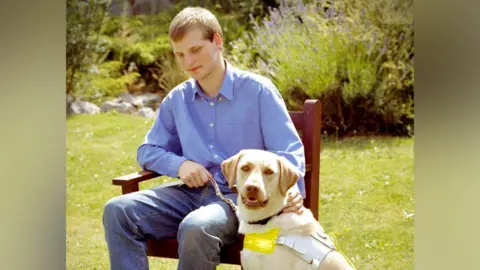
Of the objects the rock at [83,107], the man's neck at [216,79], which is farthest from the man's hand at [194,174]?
the rock at [83,107]

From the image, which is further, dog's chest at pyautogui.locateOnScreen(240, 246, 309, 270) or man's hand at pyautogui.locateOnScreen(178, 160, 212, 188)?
man's hand at pyautogui.locateOnScreen(178, 160, 212, 188)

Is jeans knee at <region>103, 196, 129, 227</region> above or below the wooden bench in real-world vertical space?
below

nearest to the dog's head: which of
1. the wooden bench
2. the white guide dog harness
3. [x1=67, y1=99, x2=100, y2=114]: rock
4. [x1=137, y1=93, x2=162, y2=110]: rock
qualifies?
the white guide dog harness

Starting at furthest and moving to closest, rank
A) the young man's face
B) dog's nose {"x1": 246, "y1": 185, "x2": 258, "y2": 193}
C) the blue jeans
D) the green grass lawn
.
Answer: the green grass lawn → the young man's face → the blue jeans → dog's nose {"x1": 246, "y1": 185, "x2": 258, "y2": 193}

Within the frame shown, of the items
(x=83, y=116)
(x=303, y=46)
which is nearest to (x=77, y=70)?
(x=83, y=116)

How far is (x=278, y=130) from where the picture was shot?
2.31 m

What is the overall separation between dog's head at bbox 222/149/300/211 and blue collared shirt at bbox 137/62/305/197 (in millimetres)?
227

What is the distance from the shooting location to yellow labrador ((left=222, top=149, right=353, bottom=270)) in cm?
204

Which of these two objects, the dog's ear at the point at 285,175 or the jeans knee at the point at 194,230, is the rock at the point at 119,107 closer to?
the jeans knee at the point at 194,230

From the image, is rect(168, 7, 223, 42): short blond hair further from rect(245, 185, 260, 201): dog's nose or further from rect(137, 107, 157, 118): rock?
rect(245, 185, 260, 201): dog's nose

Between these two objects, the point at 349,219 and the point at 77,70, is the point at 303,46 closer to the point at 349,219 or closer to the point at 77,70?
the point at 349,219
